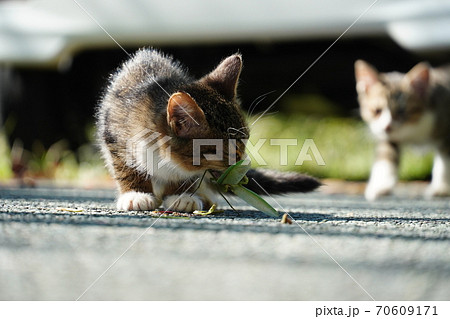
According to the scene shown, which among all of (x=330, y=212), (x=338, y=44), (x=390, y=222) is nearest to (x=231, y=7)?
(x=338, y=44)

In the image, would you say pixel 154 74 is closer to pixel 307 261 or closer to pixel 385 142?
pixel 307 261

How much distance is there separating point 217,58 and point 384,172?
2590 millimetres

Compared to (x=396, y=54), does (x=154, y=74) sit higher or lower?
lower

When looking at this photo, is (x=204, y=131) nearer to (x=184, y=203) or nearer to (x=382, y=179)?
(x=184, y=203)

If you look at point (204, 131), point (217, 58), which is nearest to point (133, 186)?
point (204, 131)

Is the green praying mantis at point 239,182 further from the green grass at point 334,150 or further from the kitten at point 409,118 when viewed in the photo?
the green grass at point 334,150

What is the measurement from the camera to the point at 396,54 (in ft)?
17.4

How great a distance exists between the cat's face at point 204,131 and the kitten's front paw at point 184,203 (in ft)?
0.33

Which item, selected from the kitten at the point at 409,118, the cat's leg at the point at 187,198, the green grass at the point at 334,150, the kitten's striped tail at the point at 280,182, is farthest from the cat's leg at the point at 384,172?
the cat's leg at the point at 187,198

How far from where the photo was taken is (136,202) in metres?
1.86

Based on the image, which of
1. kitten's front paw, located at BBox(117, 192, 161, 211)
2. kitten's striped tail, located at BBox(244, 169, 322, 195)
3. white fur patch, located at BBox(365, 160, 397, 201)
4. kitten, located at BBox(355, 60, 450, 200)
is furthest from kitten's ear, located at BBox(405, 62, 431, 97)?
kitten's front paw, located at BBox(117, 192, 161, 211)

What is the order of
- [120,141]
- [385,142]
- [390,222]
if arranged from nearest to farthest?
[390,222] → [120,141] → [385,142]

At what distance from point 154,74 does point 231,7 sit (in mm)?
2743

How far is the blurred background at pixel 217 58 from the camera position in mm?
4477
